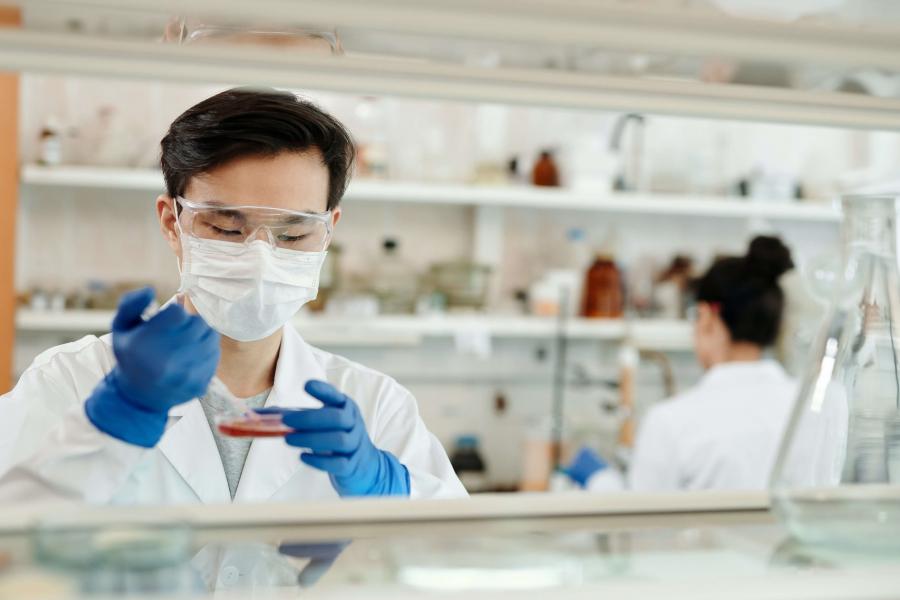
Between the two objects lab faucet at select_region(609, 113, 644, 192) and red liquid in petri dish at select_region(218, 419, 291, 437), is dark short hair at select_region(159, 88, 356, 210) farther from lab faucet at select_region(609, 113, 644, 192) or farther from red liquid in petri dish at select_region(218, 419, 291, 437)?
lab faucet at select_region(609, 113, 644, 192)

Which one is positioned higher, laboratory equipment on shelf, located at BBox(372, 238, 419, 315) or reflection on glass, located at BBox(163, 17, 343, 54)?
reflection on glass, located at BBox(163, 17, 343, 54)

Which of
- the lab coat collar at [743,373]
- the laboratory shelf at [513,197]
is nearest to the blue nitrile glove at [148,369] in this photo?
the lab coat collar at [743,373]

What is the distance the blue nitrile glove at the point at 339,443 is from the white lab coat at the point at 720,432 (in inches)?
58.2

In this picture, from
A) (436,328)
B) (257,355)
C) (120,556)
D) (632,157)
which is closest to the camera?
(120,556)

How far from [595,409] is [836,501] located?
10.0 feet

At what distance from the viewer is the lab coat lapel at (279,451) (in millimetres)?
1010

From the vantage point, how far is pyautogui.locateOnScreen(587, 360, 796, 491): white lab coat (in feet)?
7.37

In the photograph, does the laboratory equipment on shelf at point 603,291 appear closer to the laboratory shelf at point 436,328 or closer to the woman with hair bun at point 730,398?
the laboratory shelf at point 436,328

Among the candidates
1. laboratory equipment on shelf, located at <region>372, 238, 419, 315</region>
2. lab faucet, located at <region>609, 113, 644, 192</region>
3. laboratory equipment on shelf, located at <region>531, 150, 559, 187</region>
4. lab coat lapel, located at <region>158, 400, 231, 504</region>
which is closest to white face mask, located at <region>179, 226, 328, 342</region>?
lab coat lapel, located at <region>158, 400, 231, 504</region>

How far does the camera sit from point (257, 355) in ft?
3.84

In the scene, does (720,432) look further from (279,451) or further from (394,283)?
(279,451)

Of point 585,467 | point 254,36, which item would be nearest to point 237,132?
point 254,36

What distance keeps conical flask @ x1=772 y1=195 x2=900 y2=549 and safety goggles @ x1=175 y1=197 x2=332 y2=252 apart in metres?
0.59

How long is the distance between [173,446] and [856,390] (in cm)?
71
